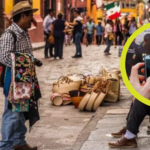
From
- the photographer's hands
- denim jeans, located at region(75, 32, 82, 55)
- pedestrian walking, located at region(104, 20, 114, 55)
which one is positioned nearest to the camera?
the photographer's hands

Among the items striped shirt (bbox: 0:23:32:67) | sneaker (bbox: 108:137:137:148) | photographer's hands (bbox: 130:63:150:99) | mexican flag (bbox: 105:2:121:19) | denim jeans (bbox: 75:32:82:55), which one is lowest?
denim jeans (bbox: 75:32:82:55)

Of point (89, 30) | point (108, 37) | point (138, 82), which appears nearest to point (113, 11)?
point (89, 30)

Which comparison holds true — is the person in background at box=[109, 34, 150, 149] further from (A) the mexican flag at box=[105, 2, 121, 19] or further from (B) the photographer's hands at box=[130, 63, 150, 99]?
(A) the mexican flag at box=[105, 2, 121, 19]

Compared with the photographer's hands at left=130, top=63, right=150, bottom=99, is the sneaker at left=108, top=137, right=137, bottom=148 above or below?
below

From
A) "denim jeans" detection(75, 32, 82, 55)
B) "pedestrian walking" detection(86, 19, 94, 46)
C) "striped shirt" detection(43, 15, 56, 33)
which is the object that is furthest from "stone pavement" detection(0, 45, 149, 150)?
"pedestrian walking" detection(86, 19, 94, 46)

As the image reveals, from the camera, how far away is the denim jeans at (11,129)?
5.37 m

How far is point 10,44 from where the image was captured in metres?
5.20

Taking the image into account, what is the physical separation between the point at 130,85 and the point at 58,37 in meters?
13.4

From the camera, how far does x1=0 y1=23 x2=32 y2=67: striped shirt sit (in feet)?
17.0

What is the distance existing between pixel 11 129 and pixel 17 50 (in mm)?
809

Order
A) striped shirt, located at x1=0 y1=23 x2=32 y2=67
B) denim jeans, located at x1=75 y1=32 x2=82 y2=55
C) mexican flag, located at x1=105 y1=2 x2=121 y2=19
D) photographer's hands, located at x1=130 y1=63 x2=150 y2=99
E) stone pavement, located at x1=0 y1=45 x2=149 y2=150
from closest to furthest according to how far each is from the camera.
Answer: photographer's hands, located at x1=130 y1=63 x2=150 y2=99, striped shirt, located at x1=0 y1=23 x2=32 y2=67, stone pavement, located at x1=0 y1=45 x2=149 y2=150, denim jeans, located at x1=75 y1=32 x2=82 y2=55, mexican flag, located at x1=105 y1=2 x2=121 y2=19

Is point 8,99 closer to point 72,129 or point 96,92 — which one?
point 72,129

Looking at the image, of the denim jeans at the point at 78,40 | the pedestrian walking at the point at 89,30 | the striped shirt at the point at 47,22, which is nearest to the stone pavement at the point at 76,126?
the striped shirt at the point at 47,22

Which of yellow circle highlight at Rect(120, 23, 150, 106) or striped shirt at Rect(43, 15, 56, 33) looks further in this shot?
striped shirt at Rect(43, 15, 56, 33)
